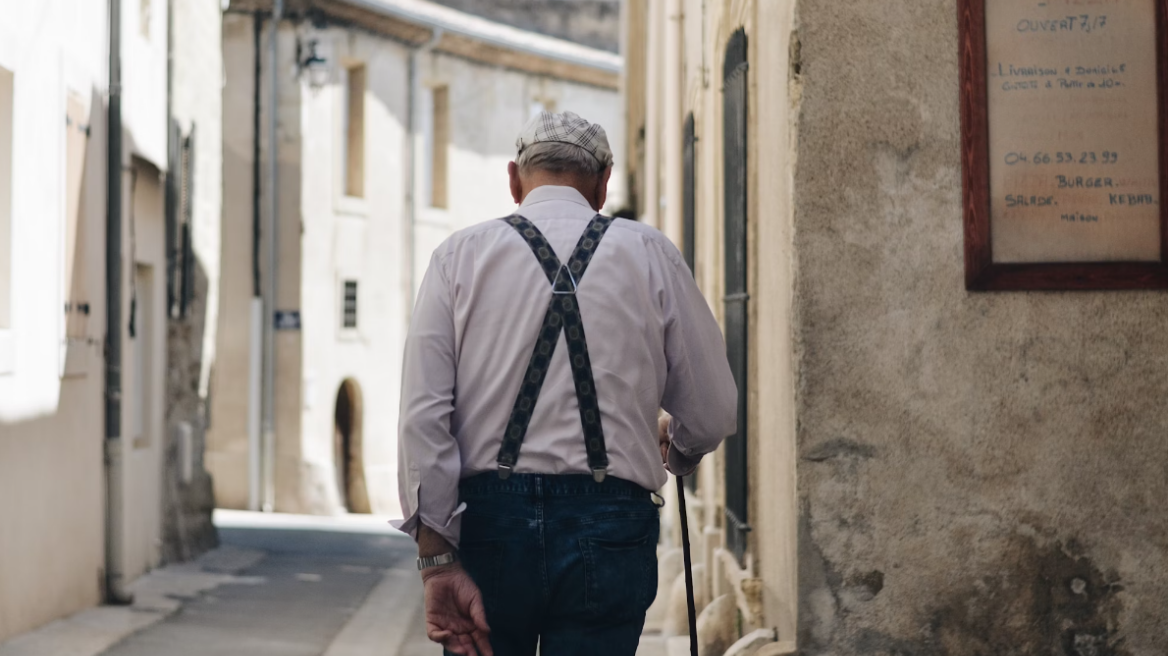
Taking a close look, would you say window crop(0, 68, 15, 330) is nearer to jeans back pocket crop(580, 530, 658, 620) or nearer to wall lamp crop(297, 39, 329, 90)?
jeans back pocket crop(580, 530, 658, 620)

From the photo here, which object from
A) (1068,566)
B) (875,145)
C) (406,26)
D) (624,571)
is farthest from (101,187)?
(406,26)

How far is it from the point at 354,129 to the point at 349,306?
2.70 metres

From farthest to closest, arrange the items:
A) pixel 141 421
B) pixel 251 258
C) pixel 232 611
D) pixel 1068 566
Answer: pixel 251 258
pixel 141 421
pixel 232 611
pixel 1068 566

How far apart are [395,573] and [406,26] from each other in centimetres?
1381

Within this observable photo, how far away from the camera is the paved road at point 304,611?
746 centimetres

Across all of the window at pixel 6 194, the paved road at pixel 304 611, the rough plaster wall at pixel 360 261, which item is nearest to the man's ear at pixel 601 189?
the paved road at pixel 304 611

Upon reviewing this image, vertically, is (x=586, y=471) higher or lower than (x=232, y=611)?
higher

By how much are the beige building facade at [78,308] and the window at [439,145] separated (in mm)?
13535

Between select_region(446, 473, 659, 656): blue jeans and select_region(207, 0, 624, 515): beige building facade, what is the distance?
18251 millimetres

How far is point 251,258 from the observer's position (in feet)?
71.1

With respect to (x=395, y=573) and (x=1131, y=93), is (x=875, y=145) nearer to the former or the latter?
(x=1131, y=93)

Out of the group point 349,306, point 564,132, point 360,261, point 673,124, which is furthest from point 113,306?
point 360,261

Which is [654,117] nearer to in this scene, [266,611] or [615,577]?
[266,611]

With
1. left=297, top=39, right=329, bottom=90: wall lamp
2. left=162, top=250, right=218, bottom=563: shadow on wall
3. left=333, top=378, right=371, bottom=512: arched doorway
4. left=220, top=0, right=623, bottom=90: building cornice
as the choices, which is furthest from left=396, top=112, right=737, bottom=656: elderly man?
left=220, top=0, right=623, bottom=90: building cornice
